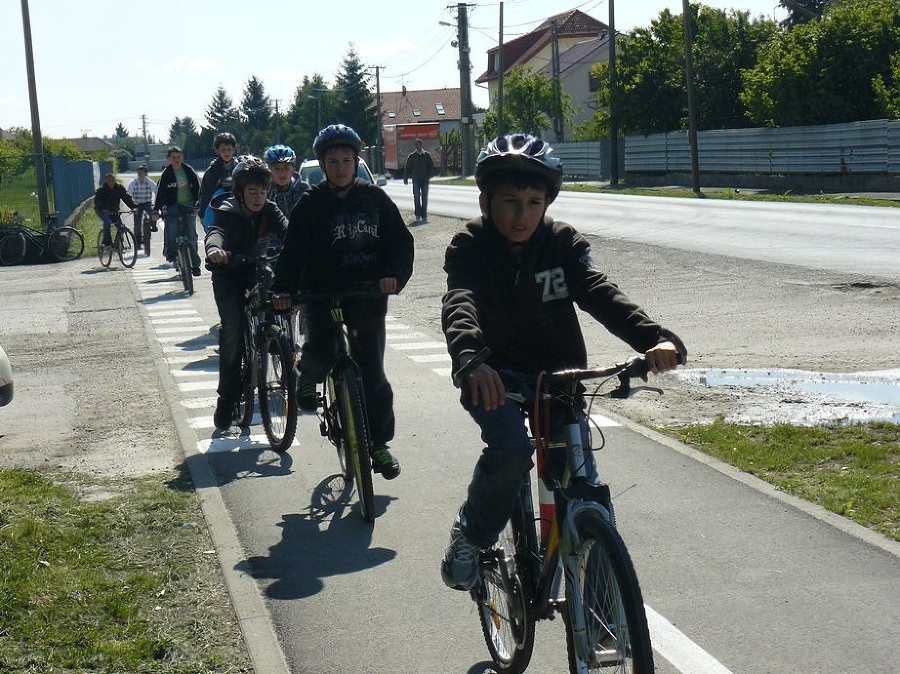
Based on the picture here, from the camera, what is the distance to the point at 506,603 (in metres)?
4.12

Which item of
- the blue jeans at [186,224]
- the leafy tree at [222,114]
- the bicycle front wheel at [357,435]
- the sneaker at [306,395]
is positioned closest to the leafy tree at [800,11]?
the blue jeans at [186,224]

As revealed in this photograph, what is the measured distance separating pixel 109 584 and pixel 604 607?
8.86 ft

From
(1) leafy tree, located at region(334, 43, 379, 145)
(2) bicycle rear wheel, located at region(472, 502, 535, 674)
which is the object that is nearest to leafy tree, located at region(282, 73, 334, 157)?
(1) leafy tree, located at region(334, 43, 379, 145)

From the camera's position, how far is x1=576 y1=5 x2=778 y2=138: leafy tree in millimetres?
54156

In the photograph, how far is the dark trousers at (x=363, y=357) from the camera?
6.88m

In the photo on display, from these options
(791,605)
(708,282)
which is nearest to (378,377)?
(791,605)

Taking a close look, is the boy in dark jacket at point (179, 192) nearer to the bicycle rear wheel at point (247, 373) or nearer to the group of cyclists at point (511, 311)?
the bicycle rear wheel at point (247, 373)

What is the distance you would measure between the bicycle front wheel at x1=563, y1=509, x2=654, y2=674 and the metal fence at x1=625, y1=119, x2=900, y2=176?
35512 mm

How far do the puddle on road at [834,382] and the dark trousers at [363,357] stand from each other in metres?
3.21

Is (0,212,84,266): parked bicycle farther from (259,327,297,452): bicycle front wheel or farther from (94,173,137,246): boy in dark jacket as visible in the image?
(259,327,297,452): bicycle front wheel

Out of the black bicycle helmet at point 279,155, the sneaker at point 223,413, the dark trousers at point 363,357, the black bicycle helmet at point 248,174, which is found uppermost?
the black bicycle helmet at point 279,155

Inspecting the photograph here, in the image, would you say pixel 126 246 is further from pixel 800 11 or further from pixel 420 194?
pixel 800 11

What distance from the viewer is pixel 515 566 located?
159 inches

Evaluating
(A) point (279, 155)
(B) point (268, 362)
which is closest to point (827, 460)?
(B) point (268, 362)
